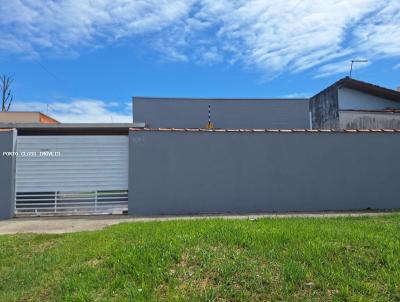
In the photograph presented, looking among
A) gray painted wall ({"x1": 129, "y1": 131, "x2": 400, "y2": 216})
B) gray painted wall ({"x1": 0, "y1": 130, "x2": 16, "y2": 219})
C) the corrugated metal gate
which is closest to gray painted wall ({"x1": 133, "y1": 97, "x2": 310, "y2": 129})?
the corrugated metal gate

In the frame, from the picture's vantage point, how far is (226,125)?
19.8m

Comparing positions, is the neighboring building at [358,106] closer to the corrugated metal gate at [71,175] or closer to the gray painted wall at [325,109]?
the gray painted wall at [325,109]

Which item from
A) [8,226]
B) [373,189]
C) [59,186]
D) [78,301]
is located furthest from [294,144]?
[78,301]

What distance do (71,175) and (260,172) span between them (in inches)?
227

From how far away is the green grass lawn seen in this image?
4.65 m

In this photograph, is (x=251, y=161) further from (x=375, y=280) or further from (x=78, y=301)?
(x=78, y=301)

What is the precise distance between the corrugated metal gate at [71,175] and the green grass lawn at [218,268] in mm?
5134

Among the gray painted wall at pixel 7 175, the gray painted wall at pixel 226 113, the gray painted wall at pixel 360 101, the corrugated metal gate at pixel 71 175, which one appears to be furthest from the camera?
the gray painted wall at pixel 360 101

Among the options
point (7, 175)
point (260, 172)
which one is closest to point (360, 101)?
point (260, 172)

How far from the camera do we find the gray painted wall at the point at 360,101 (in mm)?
20438

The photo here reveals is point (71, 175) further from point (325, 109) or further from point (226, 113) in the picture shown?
point (325, 109)

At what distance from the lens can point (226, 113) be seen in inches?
781

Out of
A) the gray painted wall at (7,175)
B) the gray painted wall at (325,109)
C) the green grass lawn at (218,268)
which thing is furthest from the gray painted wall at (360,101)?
the gray painted wall at (7,175)

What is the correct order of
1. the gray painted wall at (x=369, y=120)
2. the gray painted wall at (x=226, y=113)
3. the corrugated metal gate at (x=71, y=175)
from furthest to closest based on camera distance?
the gray painted wall at (x=369, y=120) < the gray painted wall at (x=226, y=113) < the corrugated metal gate at (x=71, y=175)
